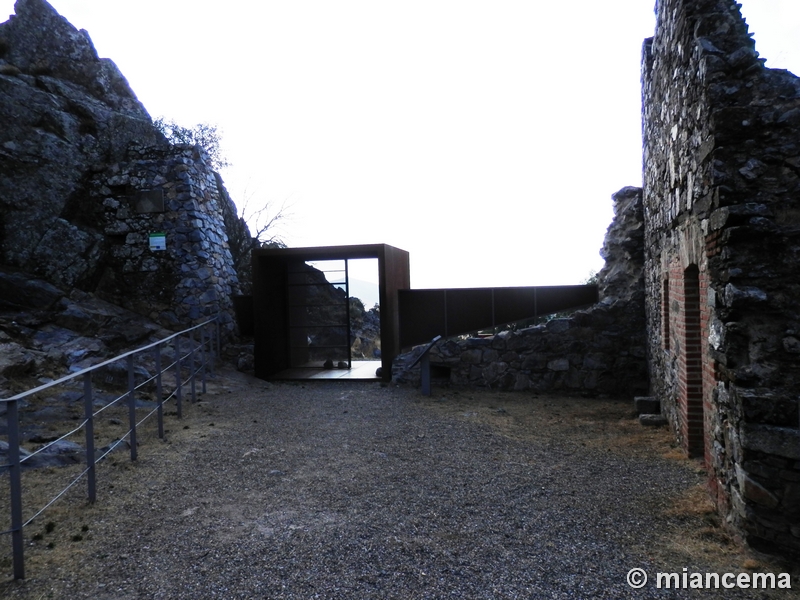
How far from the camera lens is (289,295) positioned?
12391 mm

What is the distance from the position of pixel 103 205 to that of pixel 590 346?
32.0ft

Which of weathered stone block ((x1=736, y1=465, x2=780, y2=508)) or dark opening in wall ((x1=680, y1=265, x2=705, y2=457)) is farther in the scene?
dark opening in wall ((x1=680, y1=265, x2=705, y2=457))

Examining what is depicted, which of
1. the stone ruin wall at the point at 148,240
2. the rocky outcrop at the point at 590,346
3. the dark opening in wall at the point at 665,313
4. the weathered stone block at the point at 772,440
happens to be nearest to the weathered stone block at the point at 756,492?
the weathered stone block at the point at 772,440

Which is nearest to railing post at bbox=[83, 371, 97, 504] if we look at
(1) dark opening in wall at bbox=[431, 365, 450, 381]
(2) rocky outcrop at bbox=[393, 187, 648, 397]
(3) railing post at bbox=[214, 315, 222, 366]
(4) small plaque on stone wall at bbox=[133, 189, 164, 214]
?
(2) rocky outcrop at bbox=[393, 187, 648, 397]

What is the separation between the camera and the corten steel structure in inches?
423

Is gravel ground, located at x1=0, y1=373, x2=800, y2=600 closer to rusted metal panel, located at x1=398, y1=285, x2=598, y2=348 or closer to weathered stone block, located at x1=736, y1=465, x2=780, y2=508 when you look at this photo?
weathered stone block, located at x1=736, y1=465, x2=780, y2=508

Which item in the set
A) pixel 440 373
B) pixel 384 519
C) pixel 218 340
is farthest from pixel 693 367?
pixel 218 340

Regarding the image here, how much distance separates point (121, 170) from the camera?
1169 cm

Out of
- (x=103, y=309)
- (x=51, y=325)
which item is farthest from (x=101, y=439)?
(x=103, y=309)

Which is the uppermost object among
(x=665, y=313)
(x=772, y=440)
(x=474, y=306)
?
(x=474, y=306)

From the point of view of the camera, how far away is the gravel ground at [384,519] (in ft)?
11.0

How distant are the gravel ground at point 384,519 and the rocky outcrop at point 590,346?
2360 millimetres

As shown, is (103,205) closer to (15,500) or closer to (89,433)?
(89,433)

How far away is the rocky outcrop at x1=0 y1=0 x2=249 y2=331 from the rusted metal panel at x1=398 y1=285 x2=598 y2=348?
380 centimetres
